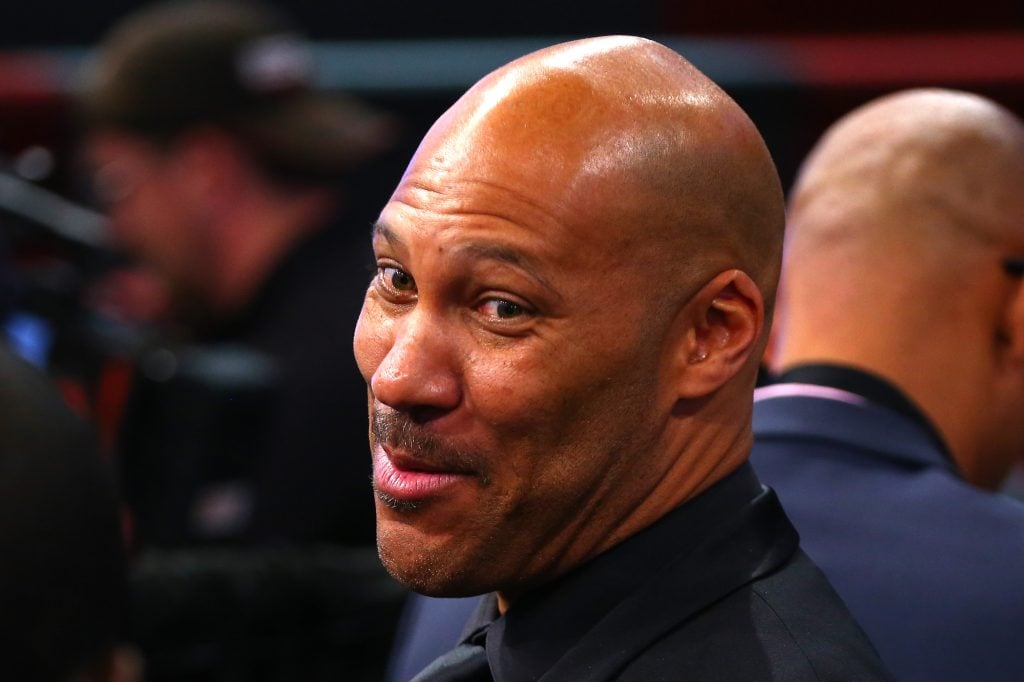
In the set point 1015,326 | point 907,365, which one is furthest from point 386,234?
point 1015,326

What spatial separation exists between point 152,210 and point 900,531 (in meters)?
2.52

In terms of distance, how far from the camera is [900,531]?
66.2 inches

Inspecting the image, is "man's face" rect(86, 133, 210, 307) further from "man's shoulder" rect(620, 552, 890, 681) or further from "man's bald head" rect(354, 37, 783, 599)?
"man's shoulder" rect(620, 552, 890, 681)

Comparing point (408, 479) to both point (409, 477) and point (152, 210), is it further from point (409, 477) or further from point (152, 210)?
point (152, 210)

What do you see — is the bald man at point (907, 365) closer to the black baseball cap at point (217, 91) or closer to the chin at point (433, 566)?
the chin at point (433, 566)

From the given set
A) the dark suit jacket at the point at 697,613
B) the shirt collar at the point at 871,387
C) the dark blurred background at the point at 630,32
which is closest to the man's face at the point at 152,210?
the dark blurred background at the point at 630,32

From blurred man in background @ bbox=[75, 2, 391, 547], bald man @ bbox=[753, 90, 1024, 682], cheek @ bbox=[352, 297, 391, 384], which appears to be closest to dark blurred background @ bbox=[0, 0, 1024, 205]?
blurred man in background @ bbox=[75, 2, 391, 547]

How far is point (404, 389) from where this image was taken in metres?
1.20

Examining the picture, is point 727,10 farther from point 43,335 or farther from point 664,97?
point 664,97

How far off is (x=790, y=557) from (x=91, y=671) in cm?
66

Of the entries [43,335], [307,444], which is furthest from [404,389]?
[307,444]

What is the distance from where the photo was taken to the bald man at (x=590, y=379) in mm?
1202

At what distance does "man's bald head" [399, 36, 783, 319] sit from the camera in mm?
1203

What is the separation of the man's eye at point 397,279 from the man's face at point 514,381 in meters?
0.02
